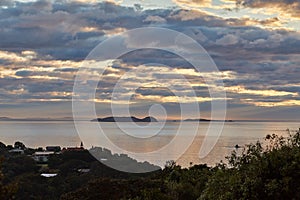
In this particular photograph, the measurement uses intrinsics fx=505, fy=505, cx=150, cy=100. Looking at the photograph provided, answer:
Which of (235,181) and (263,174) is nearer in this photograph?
(263,174)

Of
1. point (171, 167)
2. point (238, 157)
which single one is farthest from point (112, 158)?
point (238, 157)

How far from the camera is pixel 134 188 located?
94.9ft

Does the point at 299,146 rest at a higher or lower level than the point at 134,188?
higher

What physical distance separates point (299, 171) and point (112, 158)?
5493 cm

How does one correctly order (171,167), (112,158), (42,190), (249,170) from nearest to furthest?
(249,170) → (171,167) → (42,190) → (112,158)

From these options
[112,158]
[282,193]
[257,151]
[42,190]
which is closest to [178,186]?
[257,151]

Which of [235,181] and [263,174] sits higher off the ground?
[263,174]

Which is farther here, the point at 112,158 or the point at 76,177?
the point at 112,158

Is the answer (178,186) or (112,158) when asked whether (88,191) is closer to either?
(178,186)

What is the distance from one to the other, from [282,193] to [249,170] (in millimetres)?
1382

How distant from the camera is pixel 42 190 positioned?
43750 mm

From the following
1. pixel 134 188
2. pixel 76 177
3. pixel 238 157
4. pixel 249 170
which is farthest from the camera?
pixel 76 177

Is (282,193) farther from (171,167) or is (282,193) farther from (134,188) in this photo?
(171,167)

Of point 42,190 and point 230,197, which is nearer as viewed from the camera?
point 230,197
